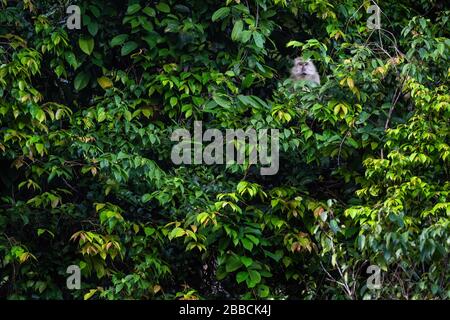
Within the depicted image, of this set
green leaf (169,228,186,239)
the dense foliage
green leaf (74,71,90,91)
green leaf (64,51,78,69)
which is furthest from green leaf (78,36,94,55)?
green leaf (169,228,186,239)

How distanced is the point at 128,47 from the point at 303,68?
5.07 feet

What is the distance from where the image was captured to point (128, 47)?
6.41 meters

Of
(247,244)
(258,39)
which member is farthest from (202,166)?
(258,39)

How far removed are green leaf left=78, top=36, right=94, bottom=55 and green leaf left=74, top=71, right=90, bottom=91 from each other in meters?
0.23

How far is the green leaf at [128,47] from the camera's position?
20.9ft

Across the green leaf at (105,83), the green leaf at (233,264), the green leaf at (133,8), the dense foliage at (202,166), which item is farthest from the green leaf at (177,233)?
the green leaf at (133,8)

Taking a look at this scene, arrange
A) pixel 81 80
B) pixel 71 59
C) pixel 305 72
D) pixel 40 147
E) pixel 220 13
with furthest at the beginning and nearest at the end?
1. pixel 305 72
2. pixel 81 80
3. pixel 220 13
4. pixel 71 59
5. pixel 40 147

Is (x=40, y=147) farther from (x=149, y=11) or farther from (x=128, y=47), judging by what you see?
(x=149, y=11)

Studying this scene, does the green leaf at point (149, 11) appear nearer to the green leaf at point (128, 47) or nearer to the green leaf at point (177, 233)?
the green leaf at point (128, 47)

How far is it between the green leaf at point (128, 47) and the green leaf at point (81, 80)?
0.36m

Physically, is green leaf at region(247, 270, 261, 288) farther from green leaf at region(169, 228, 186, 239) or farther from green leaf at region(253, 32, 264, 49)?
green leaf at region(253, 32, 264, 49)

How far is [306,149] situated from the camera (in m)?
6.29

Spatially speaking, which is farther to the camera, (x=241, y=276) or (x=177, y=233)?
(x=241, y=276)

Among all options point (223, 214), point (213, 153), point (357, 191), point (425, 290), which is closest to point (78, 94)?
point (213, 153)
